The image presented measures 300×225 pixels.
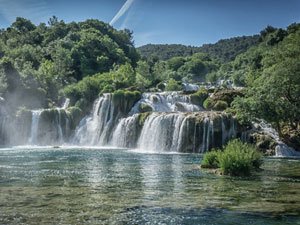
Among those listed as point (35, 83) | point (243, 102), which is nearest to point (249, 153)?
point (243, 102)

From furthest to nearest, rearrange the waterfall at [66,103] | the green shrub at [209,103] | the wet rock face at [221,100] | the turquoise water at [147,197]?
the waterfall at [66,103] < the green shrub at [209,103] < the wet rock face at [221,100] < the turquoise water at [147,197]

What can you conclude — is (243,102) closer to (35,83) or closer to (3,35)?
(35,83)

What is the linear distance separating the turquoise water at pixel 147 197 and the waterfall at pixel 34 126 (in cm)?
3596

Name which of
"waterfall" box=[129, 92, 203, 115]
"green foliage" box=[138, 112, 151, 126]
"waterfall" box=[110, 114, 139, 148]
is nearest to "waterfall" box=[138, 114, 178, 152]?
"green foliage" box=[138, 112, 151, 126]

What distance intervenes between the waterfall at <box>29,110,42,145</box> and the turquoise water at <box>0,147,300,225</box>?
35957 millimetres

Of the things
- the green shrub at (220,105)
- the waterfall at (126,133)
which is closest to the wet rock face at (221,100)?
the green shrub at (220,105)

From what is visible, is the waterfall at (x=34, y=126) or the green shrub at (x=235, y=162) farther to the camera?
the waterfall at (x=34, y=126)

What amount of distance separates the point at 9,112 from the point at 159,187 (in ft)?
160

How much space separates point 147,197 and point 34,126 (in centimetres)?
4824

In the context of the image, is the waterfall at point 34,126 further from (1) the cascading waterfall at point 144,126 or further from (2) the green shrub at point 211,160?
(2) the green shrub at point 211,160

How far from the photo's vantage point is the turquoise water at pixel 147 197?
14.0 metres

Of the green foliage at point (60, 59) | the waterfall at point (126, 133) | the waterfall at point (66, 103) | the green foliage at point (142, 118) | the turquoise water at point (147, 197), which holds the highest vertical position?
the green foliage at point (60, 59)

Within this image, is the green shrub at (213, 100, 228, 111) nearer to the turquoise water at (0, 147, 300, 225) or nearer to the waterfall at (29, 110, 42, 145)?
the waterfall at (29, 110, 42, 145)

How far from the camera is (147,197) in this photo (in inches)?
708
